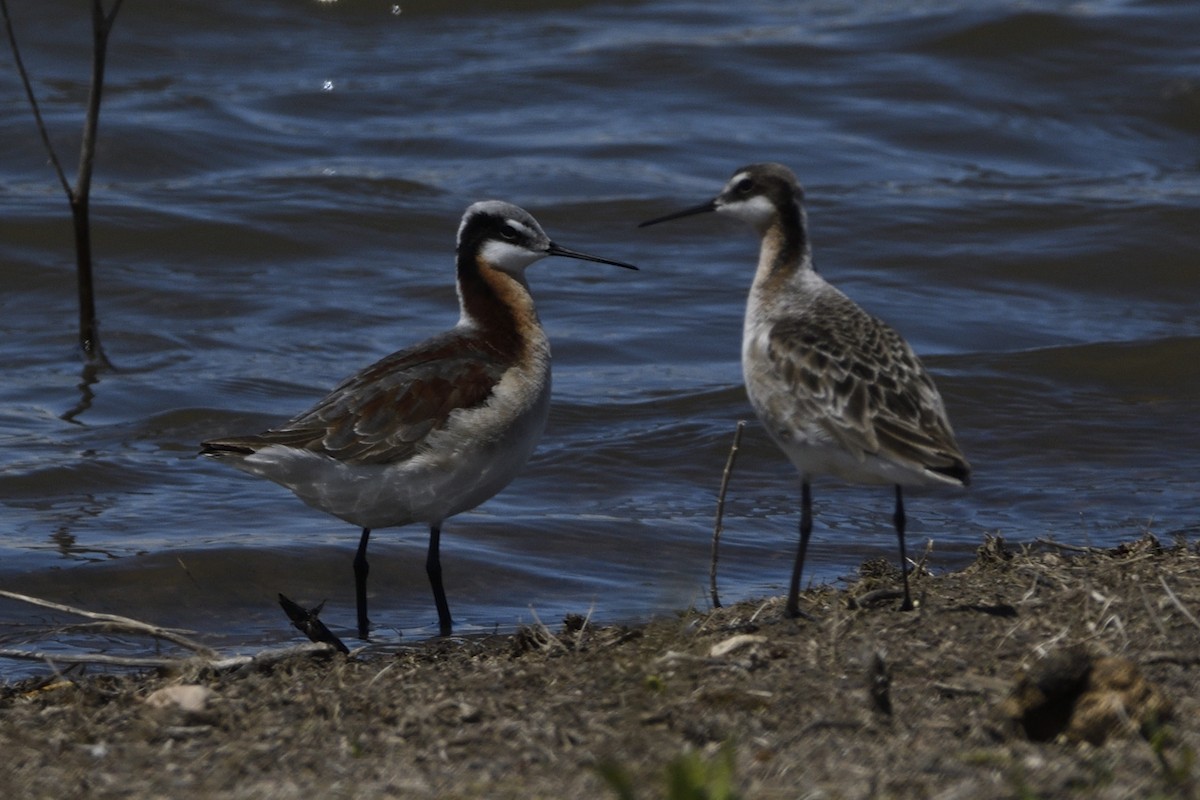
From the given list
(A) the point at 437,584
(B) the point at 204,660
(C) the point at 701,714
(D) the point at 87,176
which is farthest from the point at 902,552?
(D) the point at 87,176

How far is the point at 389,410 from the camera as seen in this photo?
797 centimetres

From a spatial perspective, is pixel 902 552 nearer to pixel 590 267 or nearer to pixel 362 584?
pixel 362 584

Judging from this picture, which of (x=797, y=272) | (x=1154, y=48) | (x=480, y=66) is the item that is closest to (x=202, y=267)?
(x=480, y=66)

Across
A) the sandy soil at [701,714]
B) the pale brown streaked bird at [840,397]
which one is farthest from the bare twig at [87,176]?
the sandy soil at [701,714]

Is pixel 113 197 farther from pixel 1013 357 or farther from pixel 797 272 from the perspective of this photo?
pixel 797 272

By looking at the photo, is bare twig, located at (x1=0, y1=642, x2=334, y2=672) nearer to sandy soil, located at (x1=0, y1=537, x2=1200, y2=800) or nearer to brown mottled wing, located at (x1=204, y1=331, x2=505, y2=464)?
sandy soil, located at (x1=0, y1=537, x2=1200, y2=800)

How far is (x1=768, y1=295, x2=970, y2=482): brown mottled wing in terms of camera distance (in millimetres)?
6496

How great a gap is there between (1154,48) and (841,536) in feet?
45.3

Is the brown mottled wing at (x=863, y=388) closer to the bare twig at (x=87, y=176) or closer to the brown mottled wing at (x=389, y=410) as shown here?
the brown mottled wing at (x=389, y=410)

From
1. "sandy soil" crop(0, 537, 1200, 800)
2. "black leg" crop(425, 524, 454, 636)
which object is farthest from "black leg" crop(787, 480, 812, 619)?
"black leg" crop(425, 524, 454, 636)

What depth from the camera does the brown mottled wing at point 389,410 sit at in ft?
25.8

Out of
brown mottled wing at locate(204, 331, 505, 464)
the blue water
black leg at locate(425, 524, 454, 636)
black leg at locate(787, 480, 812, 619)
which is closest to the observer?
black leg at locate(787, 480, 812, 619)

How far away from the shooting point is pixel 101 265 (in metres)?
15.2

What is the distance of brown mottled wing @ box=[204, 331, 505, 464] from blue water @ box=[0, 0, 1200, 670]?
1.02m
